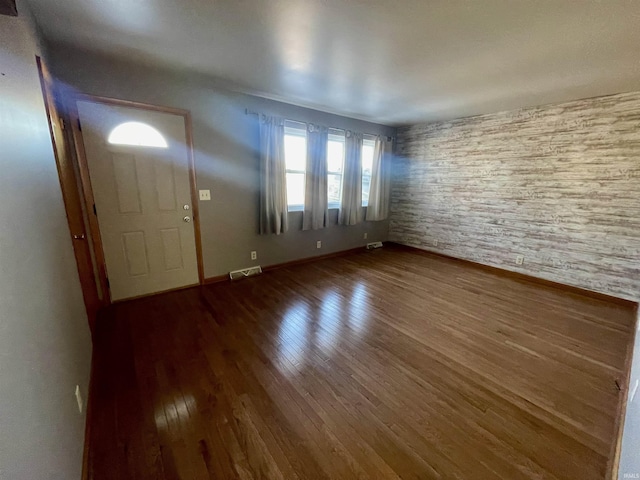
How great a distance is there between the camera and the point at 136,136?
2650 millimetres

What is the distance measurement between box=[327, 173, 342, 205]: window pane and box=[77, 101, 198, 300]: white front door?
2194mm

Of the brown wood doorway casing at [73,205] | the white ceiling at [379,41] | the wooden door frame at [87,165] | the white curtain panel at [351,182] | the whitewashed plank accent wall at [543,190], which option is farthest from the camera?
the white curtain panel at [351,182]

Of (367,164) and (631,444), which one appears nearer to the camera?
(631,444)

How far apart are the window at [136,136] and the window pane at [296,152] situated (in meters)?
1.56

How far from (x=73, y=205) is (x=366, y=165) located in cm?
409

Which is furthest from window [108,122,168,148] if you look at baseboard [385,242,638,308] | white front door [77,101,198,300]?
baseboard [385,242,638,308]

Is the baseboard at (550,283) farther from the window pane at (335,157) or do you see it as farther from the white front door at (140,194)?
the white front door at (140,194)

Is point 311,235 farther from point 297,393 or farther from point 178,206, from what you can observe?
point 297,393

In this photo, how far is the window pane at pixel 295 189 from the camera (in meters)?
3.89

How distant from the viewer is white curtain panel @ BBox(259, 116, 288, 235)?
3426 millimetres

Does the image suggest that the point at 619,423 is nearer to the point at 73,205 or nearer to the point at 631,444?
the point at 631,444

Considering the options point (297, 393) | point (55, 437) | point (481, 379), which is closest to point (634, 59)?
point (481, 379)

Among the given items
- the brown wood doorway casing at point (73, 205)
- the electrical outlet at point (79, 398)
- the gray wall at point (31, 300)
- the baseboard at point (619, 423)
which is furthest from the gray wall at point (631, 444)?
the brown wood doorway casing at point (73, 205)

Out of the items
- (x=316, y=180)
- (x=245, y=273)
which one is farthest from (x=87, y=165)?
(x=316, y=180)
